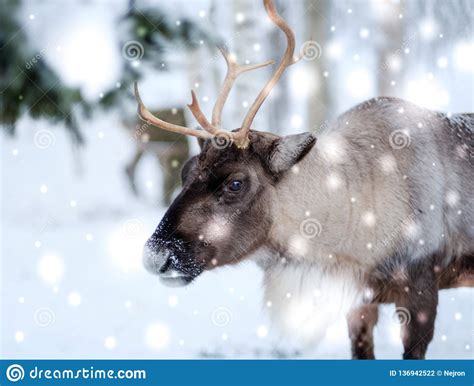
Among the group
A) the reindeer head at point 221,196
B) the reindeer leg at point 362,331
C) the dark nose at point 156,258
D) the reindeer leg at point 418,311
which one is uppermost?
the reindeer head at point 221,196

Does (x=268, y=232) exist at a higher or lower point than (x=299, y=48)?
lower

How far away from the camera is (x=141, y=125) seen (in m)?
3.29

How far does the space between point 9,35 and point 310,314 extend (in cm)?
189

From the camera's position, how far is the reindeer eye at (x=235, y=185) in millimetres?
2256

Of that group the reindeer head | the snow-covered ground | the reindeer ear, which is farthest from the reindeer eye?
the snow-covered ground

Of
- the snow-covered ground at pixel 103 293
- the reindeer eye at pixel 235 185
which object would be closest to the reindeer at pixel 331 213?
the reindeer eye at pixel 235 185

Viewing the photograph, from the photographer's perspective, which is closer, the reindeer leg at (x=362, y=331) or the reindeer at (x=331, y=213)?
the reindeer at (x=331, y=213)

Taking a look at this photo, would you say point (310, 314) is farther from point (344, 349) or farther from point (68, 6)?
point (68, 6)

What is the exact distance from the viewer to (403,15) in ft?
9.81

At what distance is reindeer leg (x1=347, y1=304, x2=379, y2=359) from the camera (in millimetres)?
2600

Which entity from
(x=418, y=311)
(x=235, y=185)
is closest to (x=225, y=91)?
(x=235, y=185)

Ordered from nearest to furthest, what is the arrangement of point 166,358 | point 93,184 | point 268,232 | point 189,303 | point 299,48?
point 268,232, point 166,358, point 189,303, point 299,48, point 93,184

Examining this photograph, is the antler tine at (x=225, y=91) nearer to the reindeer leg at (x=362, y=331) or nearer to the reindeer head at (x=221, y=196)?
the reindeer head at (x=221, y=196)

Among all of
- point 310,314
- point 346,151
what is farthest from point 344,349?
point 346,151
